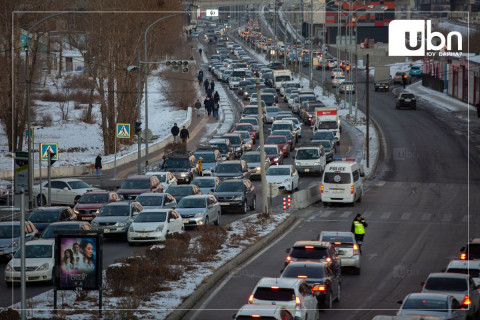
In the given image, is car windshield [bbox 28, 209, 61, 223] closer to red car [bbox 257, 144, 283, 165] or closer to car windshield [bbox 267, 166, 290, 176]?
car windshield [bbox 267, 166, 290, 176]

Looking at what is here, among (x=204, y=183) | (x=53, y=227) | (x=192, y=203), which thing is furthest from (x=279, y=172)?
(x=53, y=227)

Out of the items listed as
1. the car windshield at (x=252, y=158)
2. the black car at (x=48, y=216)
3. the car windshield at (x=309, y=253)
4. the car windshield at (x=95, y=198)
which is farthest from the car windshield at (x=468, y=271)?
the car windshield at (x=252, y=158)

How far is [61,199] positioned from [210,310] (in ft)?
74.5

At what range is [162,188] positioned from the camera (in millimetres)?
42906

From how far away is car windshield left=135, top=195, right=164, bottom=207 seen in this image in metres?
37.3

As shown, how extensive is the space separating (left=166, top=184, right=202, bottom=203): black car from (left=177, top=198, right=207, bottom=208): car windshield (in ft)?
11.4

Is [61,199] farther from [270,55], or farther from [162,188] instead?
[270,55]

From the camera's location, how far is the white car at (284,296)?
63.4 ft

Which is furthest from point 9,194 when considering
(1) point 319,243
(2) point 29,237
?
(1) point 319,243

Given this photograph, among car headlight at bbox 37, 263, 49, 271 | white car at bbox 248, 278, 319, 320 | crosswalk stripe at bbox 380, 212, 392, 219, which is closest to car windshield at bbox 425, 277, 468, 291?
white car at bbox 248, 278, 319, 320

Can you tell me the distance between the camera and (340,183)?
43.1 meters

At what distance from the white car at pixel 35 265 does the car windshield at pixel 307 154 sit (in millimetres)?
27484

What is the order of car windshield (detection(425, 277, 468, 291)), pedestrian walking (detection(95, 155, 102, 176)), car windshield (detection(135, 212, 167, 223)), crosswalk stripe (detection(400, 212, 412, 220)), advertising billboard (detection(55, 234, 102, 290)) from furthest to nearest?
pedestrian walking (detection(95, 155, 102, 176))
crosswalk stripe (detection(400, 212, 412, 220))
car windshield (detection(135, 212, 167, 223))
car windshield (detection(425, 277, 468, 291))
advertising billboard (detection(55, 234, 102, 290))

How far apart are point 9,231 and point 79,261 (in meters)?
9.31
